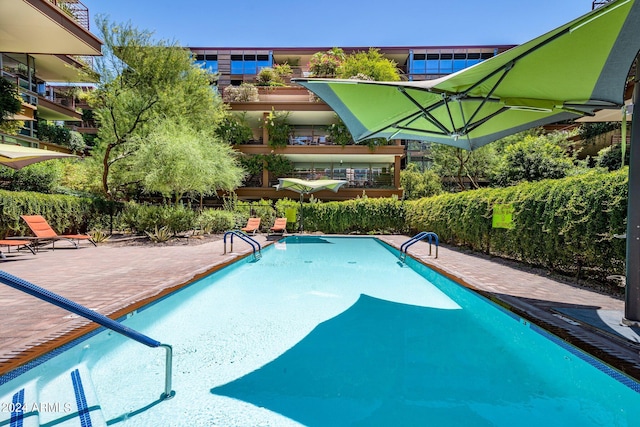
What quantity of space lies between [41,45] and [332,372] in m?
18.1

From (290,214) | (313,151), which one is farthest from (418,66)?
(290,214)

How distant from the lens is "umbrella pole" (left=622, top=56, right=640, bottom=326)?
3.43m

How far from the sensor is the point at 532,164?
19.6m

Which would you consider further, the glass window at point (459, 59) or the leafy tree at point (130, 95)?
the glass window at point (459, 59)

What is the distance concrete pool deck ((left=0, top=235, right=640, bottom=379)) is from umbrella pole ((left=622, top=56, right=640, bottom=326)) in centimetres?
25

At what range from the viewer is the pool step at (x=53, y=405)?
235 centimetres

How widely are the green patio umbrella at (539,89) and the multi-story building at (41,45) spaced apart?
12.2m

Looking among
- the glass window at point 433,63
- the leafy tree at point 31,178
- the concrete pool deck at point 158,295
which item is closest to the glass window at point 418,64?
the glass window at point 433,63

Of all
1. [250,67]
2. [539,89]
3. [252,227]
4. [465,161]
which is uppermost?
[250,67]

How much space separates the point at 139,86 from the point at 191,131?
452 cm

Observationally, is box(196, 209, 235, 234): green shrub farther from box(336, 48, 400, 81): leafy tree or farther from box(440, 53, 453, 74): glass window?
box(440, 53, 453, 74): glass window

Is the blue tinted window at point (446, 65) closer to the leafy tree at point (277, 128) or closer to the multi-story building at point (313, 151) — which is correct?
the multi-story building at point (313, 151)

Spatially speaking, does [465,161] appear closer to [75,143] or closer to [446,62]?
[446,62]

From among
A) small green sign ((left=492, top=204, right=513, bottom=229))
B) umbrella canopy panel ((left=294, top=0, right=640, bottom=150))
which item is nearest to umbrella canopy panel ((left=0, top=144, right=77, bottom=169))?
umbrella canopy panel ((left=294, top=0, right=640, bottom=150))
